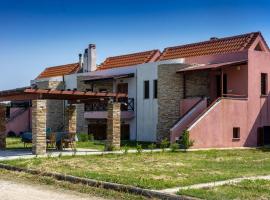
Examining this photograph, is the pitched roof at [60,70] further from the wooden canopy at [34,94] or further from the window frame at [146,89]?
the wooden canopy at [34,94]

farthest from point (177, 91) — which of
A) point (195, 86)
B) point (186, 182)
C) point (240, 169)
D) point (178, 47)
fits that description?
point (186, 182)

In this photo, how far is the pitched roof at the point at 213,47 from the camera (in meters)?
30.7

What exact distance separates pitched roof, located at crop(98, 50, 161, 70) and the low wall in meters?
9.91

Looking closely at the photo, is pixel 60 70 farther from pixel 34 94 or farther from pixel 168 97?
pixel 34 94

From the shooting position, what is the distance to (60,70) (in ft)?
150

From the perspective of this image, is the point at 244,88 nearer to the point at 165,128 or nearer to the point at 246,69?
the point at 246,69

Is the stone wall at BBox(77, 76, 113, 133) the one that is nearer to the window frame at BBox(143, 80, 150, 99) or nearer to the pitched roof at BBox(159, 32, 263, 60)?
the window frame at BBox(143, 80, 150, 99)

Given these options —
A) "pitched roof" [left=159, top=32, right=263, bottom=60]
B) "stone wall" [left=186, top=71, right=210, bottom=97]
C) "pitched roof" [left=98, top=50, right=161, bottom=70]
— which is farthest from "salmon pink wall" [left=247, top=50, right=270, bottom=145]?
"pitched roof" [left=98, top=50, right=161, bottom=70]

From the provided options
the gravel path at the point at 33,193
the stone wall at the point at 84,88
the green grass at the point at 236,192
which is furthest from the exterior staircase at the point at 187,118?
the gravel path at the point at 33,193

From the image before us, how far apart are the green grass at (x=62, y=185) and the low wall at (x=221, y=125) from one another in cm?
1244

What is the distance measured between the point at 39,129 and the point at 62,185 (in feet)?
26.6

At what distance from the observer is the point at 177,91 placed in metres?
30.0

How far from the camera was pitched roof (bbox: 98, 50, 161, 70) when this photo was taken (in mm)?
36344

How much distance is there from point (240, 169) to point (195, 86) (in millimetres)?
15150
